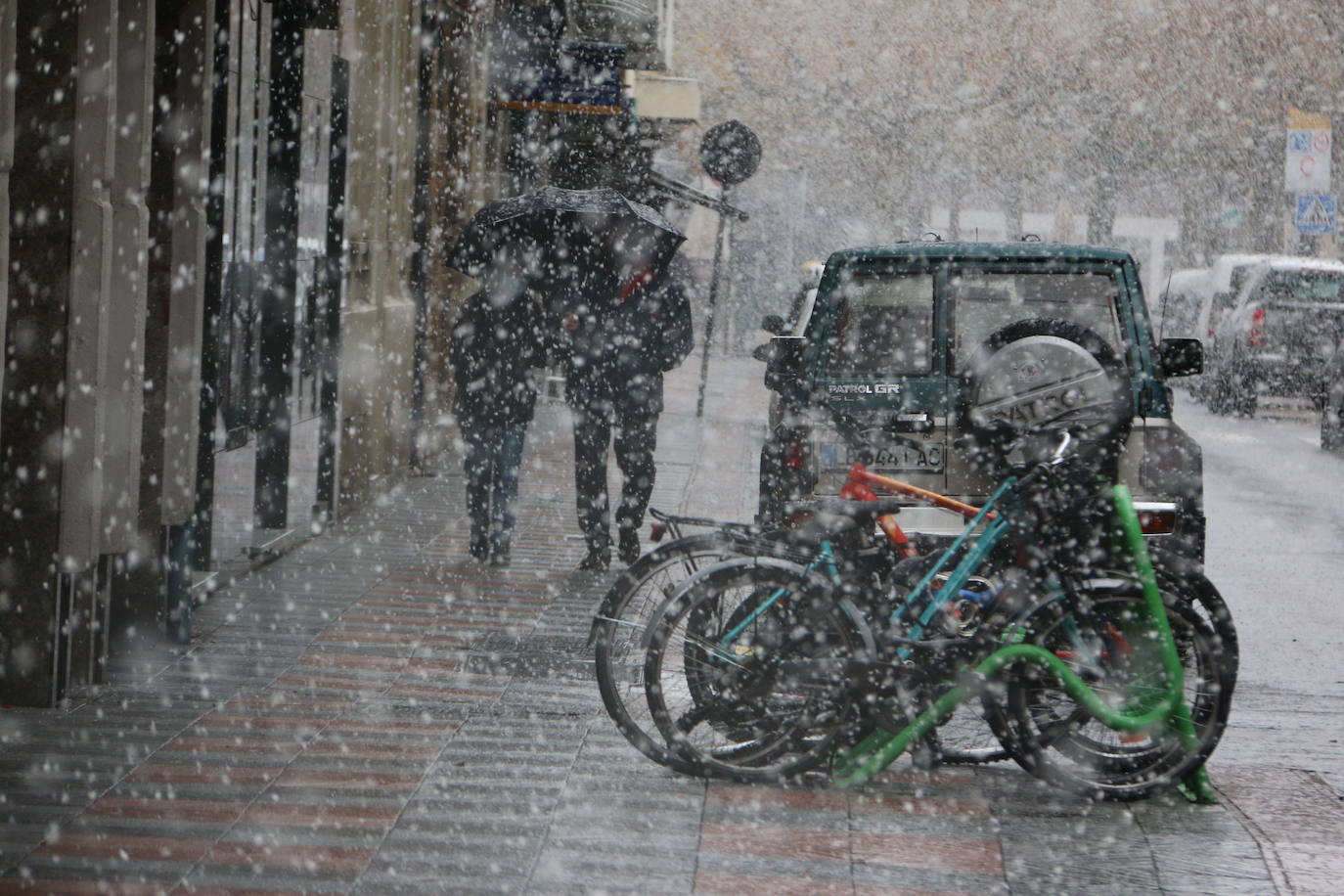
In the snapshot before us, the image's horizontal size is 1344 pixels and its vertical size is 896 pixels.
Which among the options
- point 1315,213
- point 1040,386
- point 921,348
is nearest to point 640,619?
point 1040,386

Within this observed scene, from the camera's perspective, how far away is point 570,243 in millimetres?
9742

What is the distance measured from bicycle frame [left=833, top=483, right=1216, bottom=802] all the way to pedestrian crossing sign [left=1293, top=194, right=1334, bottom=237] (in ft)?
92.8

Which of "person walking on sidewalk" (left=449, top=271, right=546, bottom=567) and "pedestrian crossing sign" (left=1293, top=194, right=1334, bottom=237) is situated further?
"pedestrian crossing sign" (left=1293, top=194, right=1334, bottom=237)

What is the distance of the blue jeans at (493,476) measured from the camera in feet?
31.0

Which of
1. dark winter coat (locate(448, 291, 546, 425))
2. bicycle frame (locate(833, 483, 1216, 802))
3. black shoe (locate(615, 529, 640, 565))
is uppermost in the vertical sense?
dark winter coat (locate(448, 291, 546, 425))

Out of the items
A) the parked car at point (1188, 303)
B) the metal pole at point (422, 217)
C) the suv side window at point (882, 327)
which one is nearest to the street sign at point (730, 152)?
the metal pole at point (422, 217)

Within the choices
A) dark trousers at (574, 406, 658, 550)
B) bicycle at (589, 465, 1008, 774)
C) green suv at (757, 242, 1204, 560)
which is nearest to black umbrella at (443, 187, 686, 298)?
dark trousers at (574, 406, 658, 550)

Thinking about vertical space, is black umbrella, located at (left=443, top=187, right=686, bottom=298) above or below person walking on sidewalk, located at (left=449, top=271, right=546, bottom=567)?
above

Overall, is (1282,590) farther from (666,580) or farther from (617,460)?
(666,580)

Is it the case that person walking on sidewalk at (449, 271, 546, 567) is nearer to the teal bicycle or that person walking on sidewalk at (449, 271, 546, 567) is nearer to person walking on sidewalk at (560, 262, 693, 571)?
person walking on sidewalk at (560, 262, 693, 571)

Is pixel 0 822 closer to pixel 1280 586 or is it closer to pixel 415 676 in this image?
pixel 415 676

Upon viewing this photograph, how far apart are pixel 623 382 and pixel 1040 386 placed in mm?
4001

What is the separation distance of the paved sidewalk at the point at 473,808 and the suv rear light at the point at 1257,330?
17.3 m

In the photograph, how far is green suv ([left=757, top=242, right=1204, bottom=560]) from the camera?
24.5 ft
